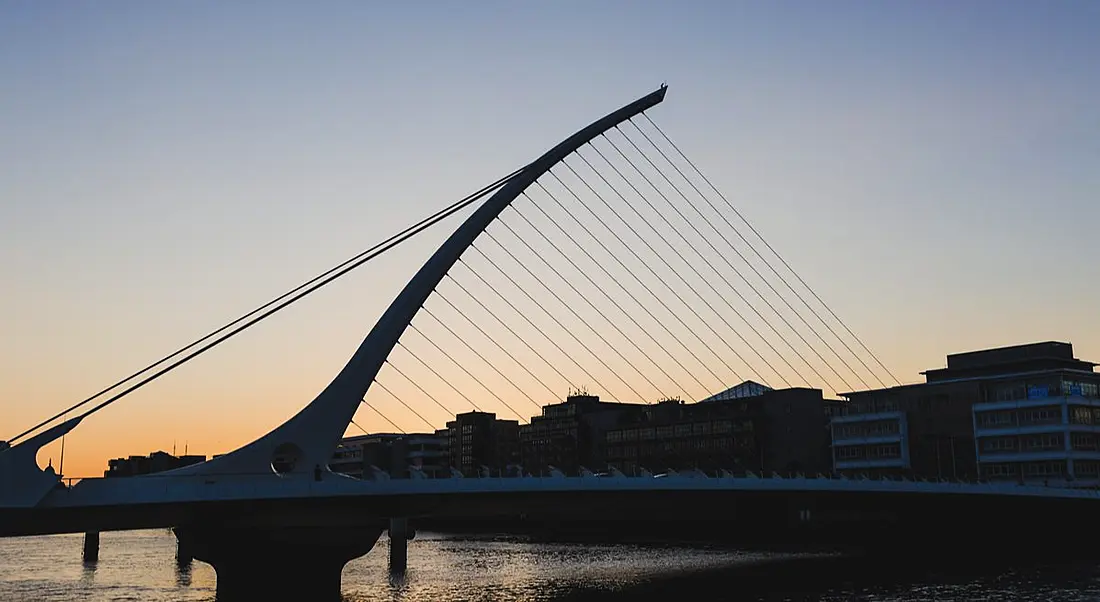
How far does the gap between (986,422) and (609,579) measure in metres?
55.5

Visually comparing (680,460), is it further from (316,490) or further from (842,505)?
(316,490)

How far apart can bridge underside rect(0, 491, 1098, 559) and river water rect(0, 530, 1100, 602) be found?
3.22m

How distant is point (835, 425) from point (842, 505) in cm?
4968

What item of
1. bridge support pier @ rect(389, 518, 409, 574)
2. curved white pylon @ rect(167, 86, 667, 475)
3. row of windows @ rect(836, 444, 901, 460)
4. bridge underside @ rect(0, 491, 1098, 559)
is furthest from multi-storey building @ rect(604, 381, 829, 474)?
curved white pylon @ rect(167, 86, 667, 475)

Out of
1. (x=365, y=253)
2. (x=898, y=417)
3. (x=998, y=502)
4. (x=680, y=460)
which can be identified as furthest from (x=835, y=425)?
(x=365, y=253)

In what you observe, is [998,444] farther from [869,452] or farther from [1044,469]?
[869,452]

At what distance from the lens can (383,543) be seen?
107562 millimetres

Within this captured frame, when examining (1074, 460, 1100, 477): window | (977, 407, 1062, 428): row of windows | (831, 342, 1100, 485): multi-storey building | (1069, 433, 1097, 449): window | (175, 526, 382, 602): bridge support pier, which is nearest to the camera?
(175, 526, 382, 602): bridge support pier

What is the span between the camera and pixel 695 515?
84188 mm

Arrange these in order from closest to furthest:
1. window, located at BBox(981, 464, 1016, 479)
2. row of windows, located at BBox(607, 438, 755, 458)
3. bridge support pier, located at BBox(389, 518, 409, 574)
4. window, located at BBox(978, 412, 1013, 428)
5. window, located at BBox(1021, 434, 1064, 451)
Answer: bridge support pier, located at BBox(389, 518, 409, 574) < window, located at BBox(1021, 434, 1064, 451) < window, located at BBox(981, 464, 1016, 479) < window, located at BBox(978, 412, 1013, 428) < row of windows, located at BBox(607, 438, 755, 458)

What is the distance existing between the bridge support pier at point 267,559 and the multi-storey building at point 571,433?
3851 inches

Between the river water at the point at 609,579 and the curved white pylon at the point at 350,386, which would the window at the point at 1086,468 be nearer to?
the river water at the point at 609,579

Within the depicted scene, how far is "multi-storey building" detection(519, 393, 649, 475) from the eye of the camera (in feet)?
498

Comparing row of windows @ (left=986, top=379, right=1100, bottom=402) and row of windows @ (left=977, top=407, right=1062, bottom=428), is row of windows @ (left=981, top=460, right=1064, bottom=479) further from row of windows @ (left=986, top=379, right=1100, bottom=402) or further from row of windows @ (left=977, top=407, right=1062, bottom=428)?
row of windows @ (left=986, top=379, right=1100, bottom=402)
